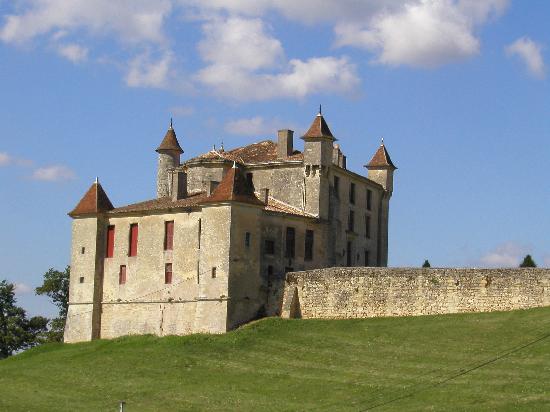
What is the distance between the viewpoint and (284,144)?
70562 mm

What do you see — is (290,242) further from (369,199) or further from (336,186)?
(369,199)

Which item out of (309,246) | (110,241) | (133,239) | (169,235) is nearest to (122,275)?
(133,239)

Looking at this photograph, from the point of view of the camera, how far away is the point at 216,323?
200ft

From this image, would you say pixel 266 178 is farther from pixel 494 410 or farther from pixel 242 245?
pixel 494 410

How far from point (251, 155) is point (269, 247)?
9.72 m

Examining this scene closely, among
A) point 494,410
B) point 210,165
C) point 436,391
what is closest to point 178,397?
point 436,391

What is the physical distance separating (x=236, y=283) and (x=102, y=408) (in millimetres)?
15020

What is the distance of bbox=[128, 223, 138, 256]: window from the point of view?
67375 mm

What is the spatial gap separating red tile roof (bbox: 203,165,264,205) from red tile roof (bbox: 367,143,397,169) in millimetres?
15037

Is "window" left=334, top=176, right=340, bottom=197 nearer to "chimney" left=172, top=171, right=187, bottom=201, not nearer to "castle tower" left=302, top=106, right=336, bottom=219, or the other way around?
"castle tower" left=302, top=106, right=336, bottom=219

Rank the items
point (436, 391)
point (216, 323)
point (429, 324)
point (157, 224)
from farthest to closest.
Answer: point (157, 224), point (216, 323), point (429, 324), point (436, 391)

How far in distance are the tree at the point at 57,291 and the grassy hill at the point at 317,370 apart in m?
22.3

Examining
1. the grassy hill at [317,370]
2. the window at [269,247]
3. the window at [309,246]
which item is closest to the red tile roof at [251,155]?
the window at [309,246]

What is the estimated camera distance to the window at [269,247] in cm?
6391
